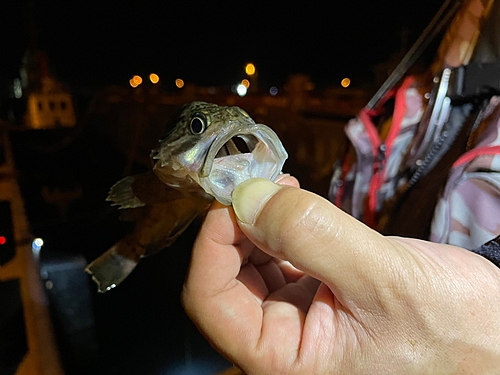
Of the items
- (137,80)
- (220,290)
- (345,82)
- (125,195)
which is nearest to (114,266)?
(125,195)

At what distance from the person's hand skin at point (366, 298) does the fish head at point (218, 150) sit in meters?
0.03

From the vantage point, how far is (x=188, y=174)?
15.7 inches

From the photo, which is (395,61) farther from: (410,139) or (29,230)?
(29,230)

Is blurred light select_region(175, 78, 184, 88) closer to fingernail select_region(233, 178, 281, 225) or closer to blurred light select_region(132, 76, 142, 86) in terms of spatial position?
blurred light select_region(132, 76, 142, 86)

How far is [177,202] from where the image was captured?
0.58m

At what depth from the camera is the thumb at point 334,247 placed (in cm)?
29

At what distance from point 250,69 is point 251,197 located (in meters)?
0.93

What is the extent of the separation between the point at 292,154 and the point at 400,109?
58 cm

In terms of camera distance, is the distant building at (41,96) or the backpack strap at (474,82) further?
the distant building at (41,96)

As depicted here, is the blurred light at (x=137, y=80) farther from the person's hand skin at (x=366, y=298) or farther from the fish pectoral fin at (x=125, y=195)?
the person's hand skin at (x=366, y=298)

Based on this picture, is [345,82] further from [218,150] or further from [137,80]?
[218,150]

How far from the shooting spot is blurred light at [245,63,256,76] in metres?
1.18

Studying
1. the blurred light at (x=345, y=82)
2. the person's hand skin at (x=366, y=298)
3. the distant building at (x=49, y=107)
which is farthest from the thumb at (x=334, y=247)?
the blurred light at (x=345, y=82)

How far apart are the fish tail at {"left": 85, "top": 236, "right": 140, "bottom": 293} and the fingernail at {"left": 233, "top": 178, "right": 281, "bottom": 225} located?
0.36m
